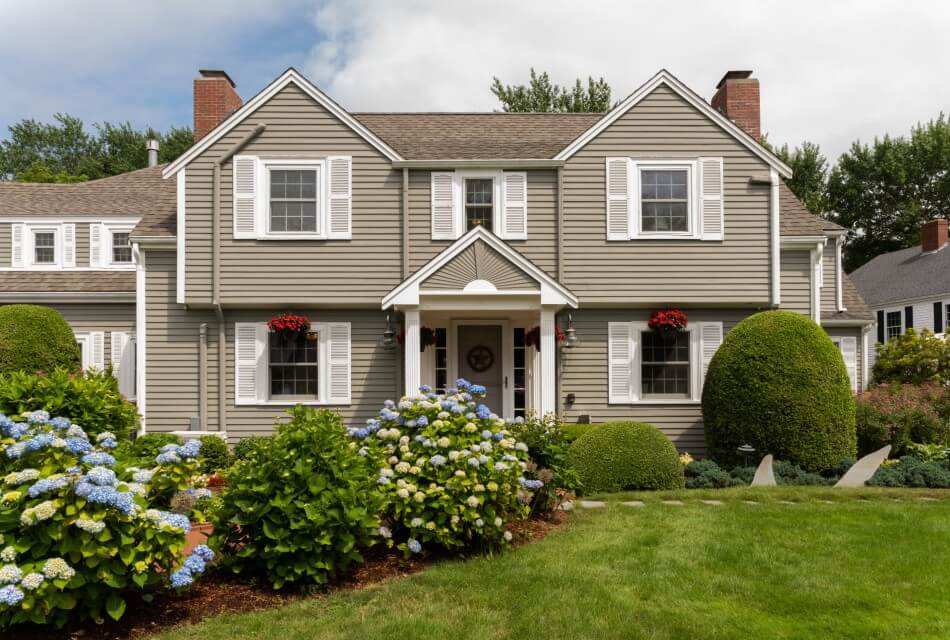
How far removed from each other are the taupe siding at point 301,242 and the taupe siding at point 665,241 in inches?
136

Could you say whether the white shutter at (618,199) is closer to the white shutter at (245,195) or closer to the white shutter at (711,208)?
the white shutter at (711,208)

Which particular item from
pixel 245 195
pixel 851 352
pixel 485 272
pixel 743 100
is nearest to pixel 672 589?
pixel 485 272

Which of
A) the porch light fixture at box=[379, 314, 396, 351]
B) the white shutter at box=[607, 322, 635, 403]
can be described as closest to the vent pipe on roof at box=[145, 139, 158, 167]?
the porch light fixture at box=[379, 314, 396, 351]

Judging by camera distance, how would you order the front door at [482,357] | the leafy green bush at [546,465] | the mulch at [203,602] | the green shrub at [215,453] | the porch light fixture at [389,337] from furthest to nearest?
the front door at [482,357] < the porch light fixture at [389,337] < the green shrub at [215,453] < the leafy green bush at [546,465] < the mulch at [203,602]

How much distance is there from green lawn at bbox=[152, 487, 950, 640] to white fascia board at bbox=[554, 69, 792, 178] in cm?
733

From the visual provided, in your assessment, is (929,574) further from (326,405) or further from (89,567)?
(326,405)

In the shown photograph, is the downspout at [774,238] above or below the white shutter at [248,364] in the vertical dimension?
above

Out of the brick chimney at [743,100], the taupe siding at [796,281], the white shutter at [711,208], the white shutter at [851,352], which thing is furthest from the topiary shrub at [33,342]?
the white shutter at [851,352]

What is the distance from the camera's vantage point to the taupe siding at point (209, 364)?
12.4 m

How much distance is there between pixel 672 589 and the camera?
5270 millimetres

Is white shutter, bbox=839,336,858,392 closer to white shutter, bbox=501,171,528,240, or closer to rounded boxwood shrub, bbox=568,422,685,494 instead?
rounded boxwood shrub, bbox=568,422,685,494

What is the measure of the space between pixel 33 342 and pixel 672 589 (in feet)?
44.9

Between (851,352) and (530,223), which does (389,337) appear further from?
(851,352)

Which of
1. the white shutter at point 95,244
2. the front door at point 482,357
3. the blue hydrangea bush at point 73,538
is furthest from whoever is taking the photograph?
the white shutter at point 95,244
